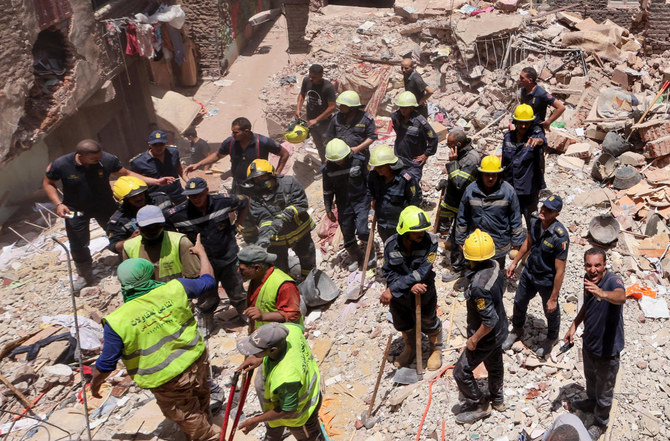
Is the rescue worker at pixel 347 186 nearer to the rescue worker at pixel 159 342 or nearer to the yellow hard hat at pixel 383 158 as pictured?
the yellow hard hat at pixel 383 158

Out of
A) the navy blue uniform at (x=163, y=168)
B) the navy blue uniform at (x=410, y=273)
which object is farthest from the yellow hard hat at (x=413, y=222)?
the navy blue uniform at (x=163, y=168)

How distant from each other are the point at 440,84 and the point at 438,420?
7901mm

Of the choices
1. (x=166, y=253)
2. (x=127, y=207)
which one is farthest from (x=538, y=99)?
(x=127, y=207)

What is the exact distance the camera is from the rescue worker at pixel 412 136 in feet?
21.9

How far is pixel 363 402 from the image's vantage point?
520 centimetres

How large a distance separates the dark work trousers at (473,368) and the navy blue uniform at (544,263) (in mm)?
867

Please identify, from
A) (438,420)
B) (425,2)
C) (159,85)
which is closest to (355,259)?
(438,420)

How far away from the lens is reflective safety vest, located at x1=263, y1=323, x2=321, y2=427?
11.6 feet

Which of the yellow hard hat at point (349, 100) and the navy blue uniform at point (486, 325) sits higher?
the yellow hard hat at point (349, 100)

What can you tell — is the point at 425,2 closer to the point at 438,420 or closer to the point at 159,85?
the point at 159,85

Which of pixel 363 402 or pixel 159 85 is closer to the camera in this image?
pixel 363 402

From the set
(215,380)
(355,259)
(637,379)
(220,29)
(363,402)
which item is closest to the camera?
(637,379)

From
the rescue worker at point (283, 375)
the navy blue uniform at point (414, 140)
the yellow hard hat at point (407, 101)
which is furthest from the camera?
the navy blue uniform at point (414, 140)

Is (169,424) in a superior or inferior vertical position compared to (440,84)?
inferior
